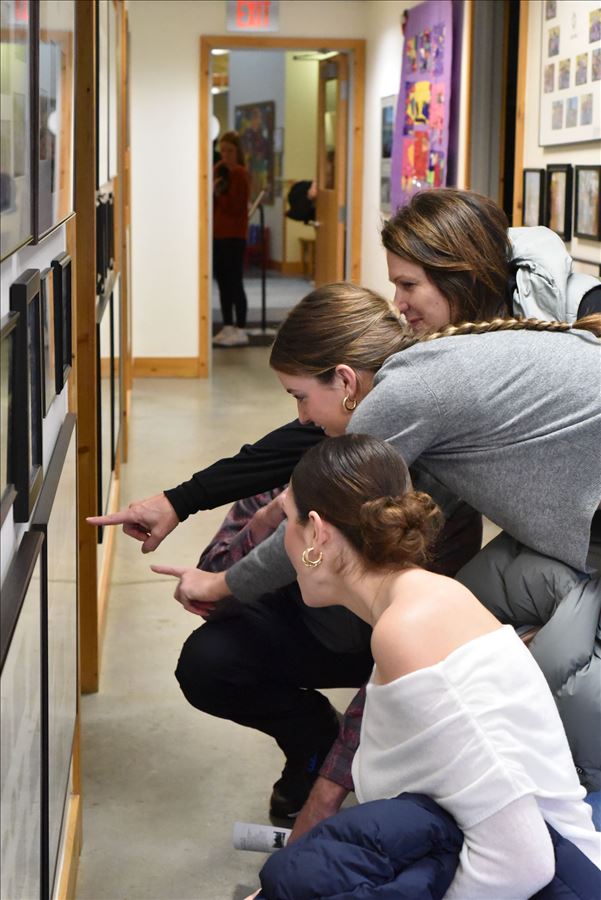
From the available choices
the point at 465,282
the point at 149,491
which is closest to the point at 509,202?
the point at 149,491

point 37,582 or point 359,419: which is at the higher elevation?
point 359,419

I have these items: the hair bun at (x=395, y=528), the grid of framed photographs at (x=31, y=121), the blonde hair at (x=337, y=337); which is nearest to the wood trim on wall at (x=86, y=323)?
the grid of framed photographs at (x=31, y=121)

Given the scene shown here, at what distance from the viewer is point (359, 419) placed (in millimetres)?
2141

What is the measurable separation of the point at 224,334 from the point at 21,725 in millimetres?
9486

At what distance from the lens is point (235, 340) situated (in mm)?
10797

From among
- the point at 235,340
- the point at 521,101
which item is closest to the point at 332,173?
the point at 235,340

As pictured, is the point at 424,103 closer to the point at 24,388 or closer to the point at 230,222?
the point at 230,222

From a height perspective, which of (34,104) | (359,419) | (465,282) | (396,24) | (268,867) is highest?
(396,24)

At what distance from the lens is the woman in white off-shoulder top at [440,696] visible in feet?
5.46

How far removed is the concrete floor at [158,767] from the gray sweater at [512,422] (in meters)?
1.11

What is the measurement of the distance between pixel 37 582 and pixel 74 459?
83cm

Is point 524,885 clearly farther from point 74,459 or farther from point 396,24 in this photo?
point 396,24

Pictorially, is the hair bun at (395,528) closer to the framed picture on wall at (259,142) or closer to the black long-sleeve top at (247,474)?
the black long-sleeve top at (247,474)

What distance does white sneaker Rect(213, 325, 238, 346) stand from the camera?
10773mm
